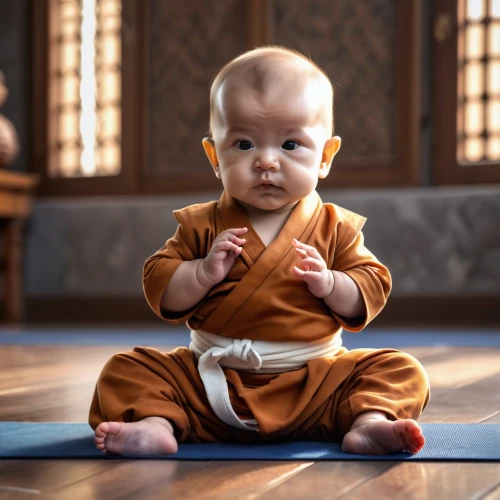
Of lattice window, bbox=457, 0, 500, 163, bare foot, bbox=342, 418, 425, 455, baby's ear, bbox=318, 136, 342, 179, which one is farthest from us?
lattice window, bbox=457, 0, 500, 163

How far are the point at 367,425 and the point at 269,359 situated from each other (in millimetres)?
157

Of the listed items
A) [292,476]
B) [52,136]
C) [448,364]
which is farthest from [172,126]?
[292,476]

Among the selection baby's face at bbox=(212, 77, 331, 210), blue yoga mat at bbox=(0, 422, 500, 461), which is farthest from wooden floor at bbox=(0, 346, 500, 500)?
baby's face at bbox=(212, 77, 331, 210)

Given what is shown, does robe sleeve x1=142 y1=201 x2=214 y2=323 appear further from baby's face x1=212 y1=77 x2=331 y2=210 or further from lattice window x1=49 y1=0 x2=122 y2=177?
lattice window x1=49 y1=0 x2=122 y2=177

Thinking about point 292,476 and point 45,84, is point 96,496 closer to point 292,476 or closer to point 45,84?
point 292,476

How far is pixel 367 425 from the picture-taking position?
877 millimetres

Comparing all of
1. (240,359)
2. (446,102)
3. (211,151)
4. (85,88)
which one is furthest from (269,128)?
(85,88)

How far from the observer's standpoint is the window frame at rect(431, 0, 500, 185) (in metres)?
3.48

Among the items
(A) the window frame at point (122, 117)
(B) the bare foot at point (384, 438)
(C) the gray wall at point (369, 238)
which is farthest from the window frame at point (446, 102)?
(B) the bare foot at point (384, 438)

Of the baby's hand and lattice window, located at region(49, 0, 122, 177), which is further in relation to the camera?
lattice window, located at region(49, 0, 122, 177)

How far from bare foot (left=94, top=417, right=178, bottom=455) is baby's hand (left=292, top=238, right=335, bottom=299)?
239mm

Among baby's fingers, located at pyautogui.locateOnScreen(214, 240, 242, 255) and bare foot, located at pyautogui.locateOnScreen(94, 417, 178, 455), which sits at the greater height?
baby's fingers, located at pyautogui.locateOnScreen(214, 240, 242, 255)

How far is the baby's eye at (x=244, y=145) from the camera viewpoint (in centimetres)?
98

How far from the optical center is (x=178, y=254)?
3.36ft
